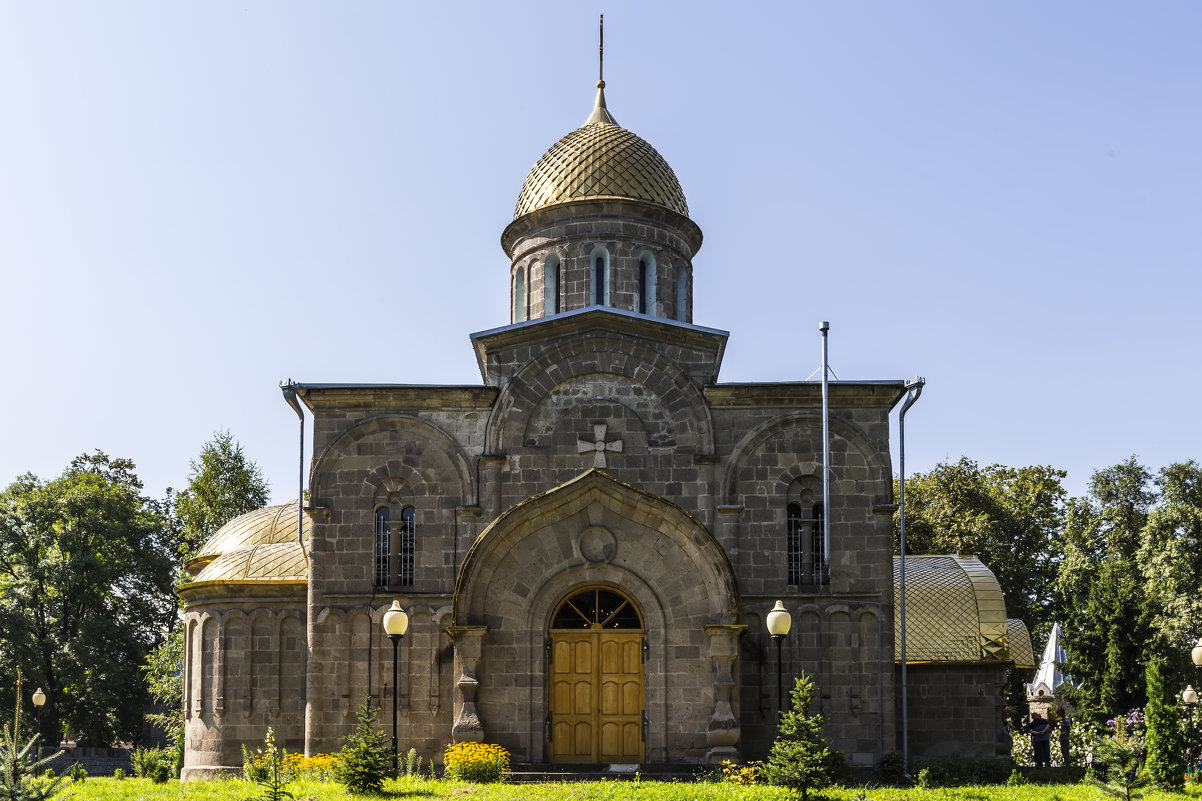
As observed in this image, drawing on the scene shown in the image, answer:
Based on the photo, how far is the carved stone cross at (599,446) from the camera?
2112cm

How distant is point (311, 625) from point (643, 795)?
7.49 metres

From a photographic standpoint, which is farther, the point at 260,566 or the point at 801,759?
the point at 260,566

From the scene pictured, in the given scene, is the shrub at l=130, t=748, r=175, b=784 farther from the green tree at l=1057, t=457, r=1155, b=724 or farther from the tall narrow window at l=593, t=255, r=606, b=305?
the green tree at l=1057, t=457, r=1155, b=724

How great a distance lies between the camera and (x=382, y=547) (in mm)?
21453

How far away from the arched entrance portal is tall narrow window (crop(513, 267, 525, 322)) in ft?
26.1

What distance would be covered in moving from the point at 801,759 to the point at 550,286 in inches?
496

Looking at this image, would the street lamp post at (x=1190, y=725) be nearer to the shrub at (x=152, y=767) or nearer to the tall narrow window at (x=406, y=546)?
the tall narrow window at (x=406, y=546)

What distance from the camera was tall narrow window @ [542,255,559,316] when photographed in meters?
25.7

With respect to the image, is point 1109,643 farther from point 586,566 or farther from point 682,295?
point 586,566

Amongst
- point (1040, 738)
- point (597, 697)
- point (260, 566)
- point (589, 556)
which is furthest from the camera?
point (1040, 738)

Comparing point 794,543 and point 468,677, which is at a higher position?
point 794,543

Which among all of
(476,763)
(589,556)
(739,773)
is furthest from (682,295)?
(476,763)

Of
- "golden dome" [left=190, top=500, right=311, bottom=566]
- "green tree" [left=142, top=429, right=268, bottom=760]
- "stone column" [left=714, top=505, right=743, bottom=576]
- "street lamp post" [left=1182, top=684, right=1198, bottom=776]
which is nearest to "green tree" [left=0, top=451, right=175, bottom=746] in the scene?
"green tree" [left=142, top=429, right=268, bottom=760]

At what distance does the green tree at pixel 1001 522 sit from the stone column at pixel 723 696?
23.8m
